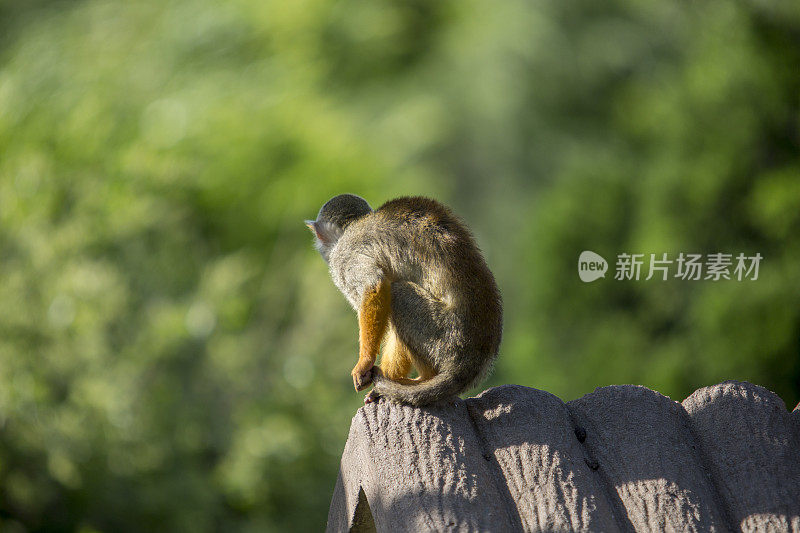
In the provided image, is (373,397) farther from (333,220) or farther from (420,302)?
(333,220)

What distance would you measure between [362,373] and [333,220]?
0.72 metres

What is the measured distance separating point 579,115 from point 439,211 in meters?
9.05

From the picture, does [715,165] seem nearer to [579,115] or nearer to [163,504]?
[579,115]

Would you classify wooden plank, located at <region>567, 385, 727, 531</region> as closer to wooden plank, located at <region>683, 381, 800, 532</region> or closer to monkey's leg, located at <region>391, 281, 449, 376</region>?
wooden plank, located at <region>683, 381, 800, 532</region>

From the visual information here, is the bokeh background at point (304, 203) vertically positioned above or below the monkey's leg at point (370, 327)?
above

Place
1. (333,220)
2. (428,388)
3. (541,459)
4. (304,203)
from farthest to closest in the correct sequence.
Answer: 1. (304,203)
2. (333,220)
3. (428,388)
4. (541,459)

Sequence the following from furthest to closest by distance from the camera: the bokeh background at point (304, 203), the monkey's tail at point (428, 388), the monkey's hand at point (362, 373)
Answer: the bokeh background at point (304, 203), the monkey's hand at point (362, 373), the monkey's tail at point (428, 388)

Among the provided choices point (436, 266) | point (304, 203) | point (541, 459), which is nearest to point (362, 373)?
point (436, 266)

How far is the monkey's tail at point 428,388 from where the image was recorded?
2857 millimetres

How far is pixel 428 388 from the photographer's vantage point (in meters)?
2.87

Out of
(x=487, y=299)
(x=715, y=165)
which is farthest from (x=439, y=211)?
(x=715, y=165)

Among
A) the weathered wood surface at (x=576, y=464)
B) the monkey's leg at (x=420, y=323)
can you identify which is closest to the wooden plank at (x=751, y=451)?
the weathered wood surface at (x=576, y=464)

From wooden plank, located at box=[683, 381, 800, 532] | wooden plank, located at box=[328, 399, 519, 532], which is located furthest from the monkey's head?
wooden plank, located at box=[683, 381, 800, 532]

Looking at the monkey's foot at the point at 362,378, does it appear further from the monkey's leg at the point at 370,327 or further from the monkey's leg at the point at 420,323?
the monkey's leg at the point at 420,323
